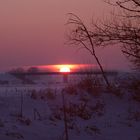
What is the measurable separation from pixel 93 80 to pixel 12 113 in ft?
26.5

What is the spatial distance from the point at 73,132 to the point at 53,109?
3.47m

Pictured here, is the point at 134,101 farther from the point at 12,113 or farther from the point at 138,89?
the point at 12,113

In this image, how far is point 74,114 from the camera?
19.3 metres

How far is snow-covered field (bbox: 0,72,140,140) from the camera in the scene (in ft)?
51.8

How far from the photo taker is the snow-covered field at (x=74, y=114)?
15.8m

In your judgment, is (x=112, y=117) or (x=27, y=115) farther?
(x=112, y=117)

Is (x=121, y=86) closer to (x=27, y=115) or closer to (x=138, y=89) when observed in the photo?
(x=138, y=89)

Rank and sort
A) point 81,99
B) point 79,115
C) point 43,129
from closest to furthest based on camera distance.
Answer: point 43,129
point 79,115
point 81,99

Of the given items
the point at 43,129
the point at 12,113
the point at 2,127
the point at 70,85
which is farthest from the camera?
the point at 70,85

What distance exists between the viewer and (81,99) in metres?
22.7

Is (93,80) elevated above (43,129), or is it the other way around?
(93,80)

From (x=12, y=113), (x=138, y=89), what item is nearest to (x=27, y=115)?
(x=12, y=113)

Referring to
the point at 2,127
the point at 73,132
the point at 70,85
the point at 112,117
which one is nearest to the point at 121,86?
the point at 70,85

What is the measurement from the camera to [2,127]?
14945 mm
